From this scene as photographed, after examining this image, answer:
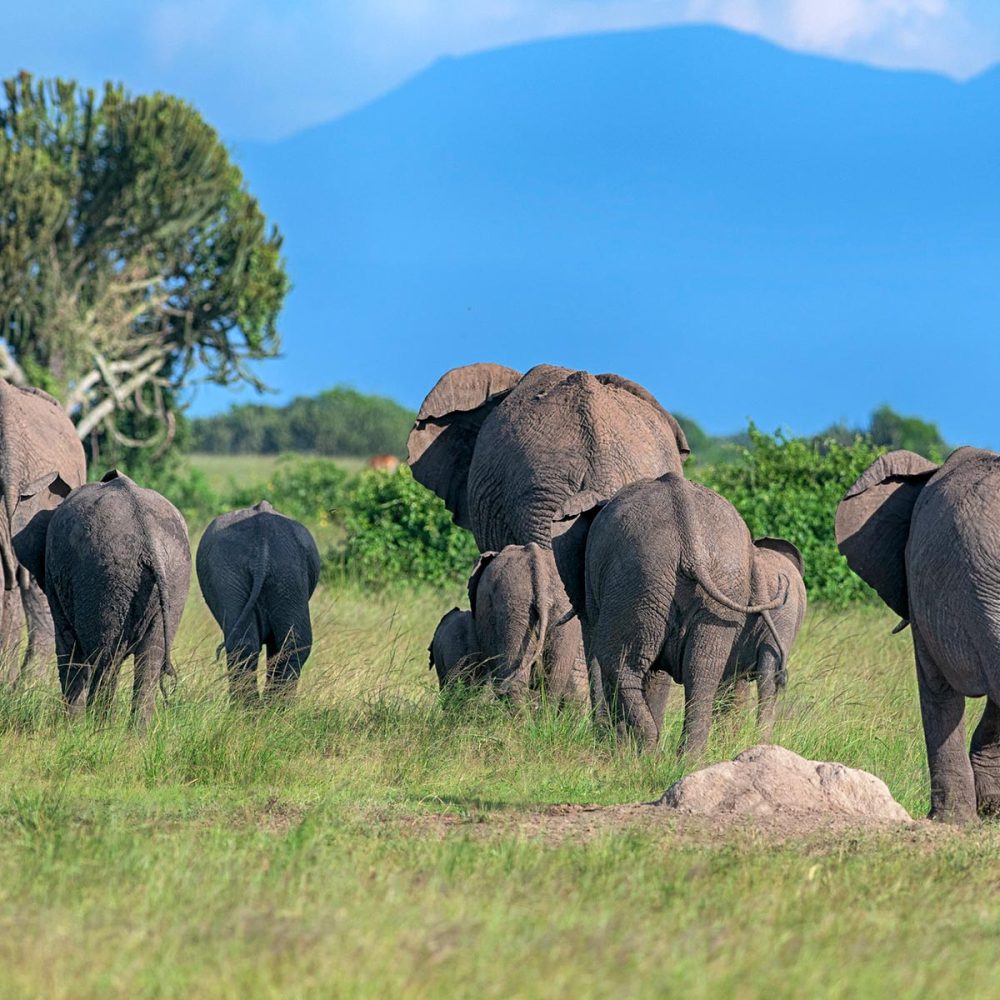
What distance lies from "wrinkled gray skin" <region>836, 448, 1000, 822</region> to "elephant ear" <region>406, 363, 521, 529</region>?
187 inches

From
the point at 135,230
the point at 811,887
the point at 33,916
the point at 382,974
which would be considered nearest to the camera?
the point at 382,974

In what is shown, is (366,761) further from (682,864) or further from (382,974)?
(382,974)

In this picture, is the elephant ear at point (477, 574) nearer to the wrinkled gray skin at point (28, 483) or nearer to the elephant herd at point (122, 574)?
the elephant herd at point (122, 574)

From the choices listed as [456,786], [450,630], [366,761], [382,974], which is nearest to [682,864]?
[382,974]

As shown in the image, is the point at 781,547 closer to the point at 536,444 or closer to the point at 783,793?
the point at 536,444

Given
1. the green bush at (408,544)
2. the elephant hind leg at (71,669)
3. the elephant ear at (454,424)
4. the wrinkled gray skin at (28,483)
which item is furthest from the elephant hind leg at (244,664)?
the green bush at (408,544)

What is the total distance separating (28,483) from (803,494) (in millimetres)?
10421

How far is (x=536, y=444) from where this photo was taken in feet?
36.5

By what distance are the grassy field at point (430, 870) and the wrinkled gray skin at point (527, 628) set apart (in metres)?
0.35

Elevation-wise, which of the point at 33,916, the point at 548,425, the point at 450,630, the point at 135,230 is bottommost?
the point at 33,916

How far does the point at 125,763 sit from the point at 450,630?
2599mm

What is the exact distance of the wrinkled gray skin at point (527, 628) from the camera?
9930 mm

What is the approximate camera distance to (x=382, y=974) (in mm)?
4648

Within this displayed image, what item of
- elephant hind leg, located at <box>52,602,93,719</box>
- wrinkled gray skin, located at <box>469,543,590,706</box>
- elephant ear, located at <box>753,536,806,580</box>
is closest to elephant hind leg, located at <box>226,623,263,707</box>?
elephant hind leg, located at <box>52,602,93,719</box>
